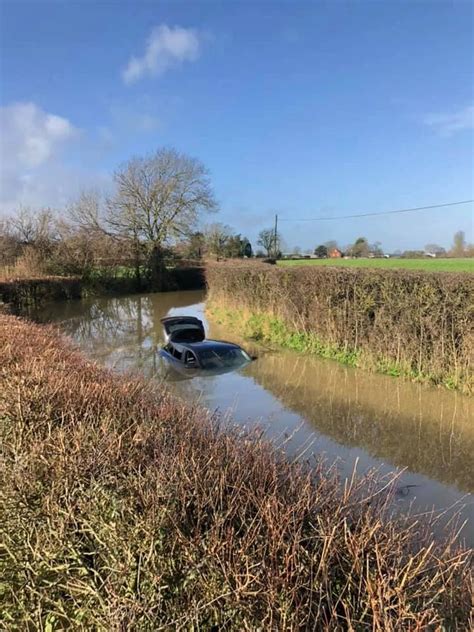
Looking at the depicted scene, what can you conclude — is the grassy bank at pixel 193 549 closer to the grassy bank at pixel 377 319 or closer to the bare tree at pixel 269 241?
the grassy bank at pixel 377 319

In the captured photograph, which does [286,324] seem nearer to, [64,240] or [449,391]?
[449,391]

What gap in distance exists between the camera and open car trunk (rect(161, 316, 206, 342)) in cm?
1489

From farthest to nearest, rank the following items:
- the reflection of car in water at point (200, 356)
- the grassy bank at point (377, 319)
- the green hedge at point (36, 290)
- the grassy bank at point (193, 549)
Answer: the green hedge at point (36, 290) → the reflection of car in water at point (200, 356) → the grassy bank at point (377, 319) → the grassy bank at point (193, 549)

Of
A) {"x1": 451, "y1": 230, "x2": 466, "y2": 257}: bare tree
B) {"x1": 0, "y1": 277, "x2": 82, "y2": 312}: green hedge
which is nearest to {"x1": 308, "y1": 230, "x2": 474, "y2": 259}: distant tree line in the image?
{"x1": 451, "y1": 230, "x2": 466, "y2": 257}: bare tree

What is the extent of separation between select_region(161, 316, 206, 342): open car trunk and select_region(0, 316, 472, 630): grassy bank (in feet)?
36.1

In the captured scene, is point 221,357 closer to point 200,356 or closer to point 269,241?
point 200,356

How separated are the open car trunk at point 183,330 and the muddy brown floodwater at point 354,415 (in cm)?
97

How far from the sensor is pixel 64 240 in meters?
40.2

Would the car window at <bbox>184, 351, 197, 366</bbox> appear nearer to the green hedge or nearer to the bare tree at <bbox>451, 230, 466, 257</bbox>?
the green hedge

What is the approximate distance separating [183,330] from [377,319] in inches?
241

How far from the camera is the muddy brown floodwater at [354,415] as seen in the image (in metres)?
6.98

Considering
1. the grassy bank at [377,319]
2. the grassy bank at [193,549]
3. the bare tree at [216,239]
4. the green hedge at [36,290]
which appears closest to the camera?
the grassy bank at [193,549]

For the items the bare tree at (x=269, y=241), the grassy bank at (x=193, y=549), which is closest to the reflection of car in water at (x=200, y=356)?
the grassy bank at (x=193, y=549)

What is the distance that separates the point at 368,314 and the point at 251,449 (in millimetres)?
9618
